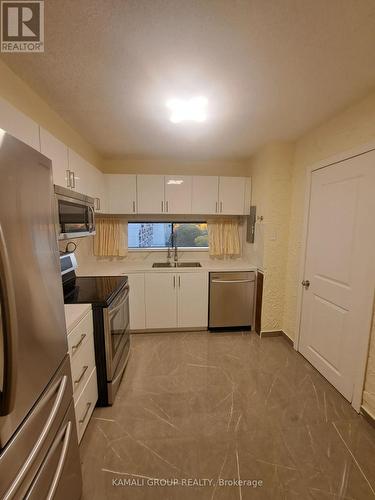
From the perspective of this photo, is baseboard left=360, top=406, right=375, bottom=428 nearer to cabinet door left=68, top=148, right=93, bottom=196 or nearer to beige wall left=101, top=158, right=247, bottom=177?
beige wall left=101, top=158, right=247, bottom=177

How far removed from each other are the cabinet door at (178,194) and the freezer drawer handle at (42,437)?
2323 mm

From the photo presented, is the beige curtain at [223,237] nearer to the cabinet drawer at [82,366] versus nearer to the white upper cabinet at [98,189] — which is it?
the white upper cabinet at [98,189]

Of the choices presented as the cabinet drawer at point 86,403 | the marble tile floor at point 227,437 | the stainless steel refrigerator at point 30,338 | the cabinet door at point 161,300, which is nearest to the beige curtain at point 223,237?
the cabinet door at point 161,300

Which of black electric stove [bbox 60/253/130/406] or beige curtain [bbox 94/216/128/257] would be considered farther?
beige curtain [bbox 94/216/128/257]

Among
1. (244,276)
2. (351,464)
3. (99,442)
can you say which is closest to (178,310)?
(244,276)

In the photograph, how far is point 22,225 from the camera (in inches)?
27.7

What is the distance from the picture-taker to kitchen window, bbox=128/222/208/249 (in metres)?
3.28

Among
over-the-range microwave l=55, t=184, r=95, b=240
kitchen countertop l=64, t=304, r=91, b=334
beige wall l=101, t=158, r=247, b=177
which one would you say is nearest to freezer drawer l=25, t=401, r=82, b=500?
kitchen countertop l=64, t=304, r=91, b=334

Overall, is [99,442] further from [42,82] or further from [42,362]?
[42,82]

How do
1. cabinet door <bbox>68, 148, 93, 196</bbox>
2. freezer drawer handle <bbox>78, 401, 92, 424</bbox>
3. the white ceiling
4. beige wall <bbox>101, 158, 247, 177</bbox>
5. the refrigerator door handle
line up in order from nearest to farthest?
the refrigerator door handle → the white ceiling → freezer drawer handle <bbox>78, 401, 92, 424</bbox> → cabinet door <bbox>68, 148, 93, 196</bbox> → beige wall <bbox>101, 158, 247, 177</bbox>

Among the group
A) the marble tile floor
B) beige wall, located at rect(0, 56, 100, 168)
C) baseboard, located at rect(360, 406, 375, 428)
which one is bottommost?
the marble tile floor

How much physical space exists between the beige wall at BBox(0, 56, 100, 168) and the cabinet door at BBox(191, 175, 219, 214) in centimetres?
149

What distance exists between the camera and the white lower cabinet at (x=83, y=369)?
129cm

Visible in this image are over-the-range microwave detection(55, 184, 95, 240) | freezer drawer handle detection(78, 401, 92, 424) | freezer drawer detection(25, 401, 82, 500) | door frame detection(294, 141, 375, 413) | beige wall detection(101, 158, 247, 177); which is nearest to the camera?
freezer drawer detection(25, 401, 82, 500)
